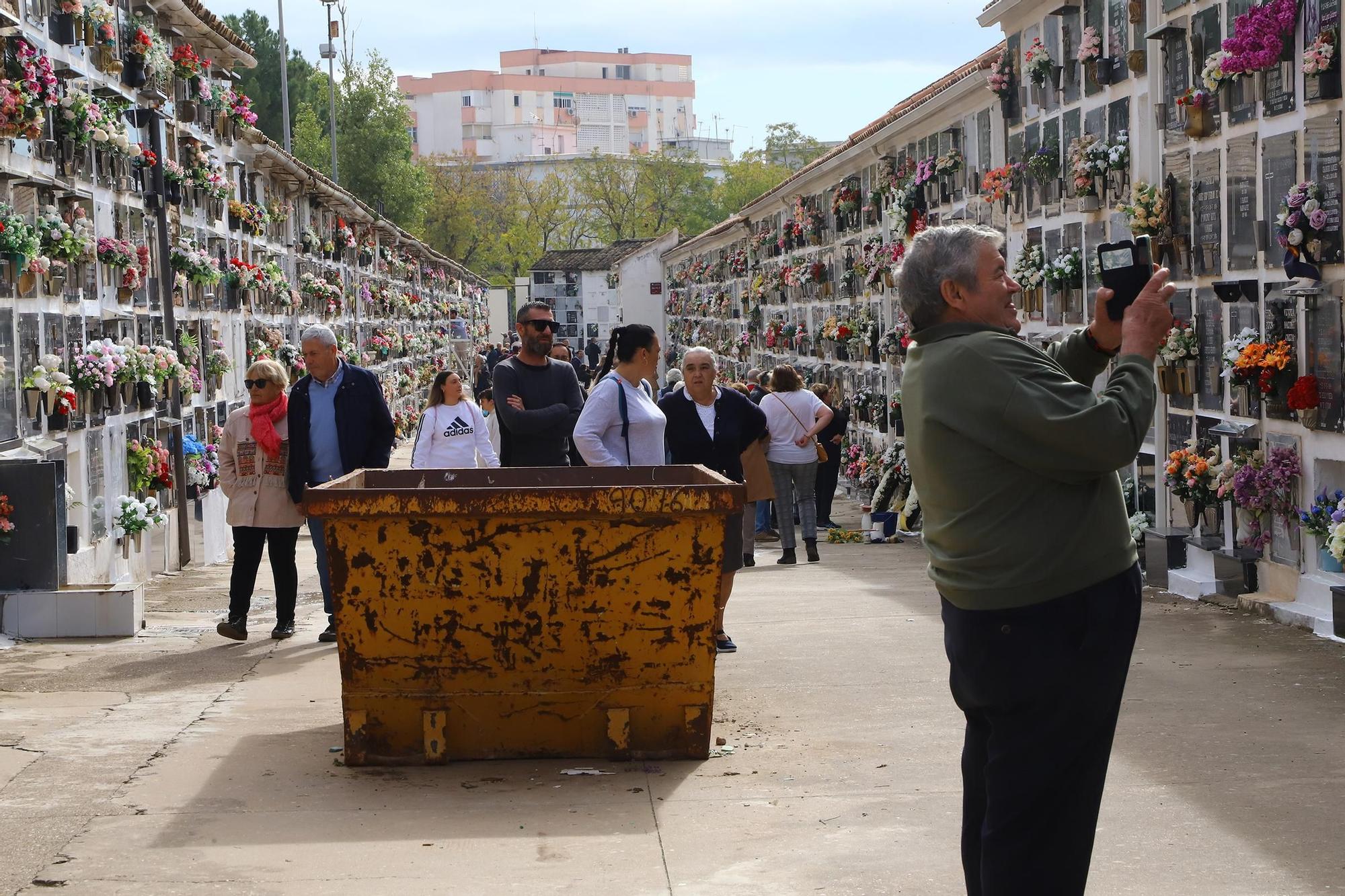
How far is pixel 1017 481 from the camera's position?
3123 mm

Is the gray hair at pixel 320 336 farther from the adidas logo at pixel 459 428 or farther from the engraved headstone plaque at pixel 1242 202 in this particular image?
the engraved headstone plaque at pixel 1242 202

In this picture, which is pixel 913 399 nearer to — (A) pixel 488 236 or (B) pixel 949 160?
(B) pixel 949 160

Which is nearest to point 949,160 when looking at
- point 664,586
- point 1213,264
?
point 1213,264

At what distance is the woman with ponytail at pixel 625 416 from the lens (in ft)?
23.1

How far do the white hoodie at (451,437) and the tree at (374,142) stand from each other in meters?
40.2

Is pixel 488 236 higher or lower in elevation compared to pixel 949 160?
higher

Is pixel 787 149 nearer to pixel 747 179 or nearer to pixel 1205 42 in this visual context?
pixel 747 179

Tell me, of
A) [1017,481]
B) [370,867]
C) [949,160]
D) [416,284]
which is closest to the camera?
[1017,481]

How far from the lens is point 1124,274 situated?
3.29 metres

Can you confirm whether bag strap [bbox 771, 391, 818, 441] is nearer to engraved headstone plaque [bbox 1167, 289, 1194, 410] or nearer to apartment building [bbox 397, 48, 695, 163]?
engraved headstone plaque [bbox 1167, 289, 1194, 410]

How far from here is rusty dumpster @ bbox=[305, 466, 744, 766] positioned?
5.27 metres

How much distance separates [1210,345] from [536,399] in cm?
458

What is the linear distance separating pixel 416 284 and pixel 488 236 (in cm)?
3560

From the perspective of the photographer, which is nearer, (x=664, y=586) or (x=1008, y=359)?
(x=1008, y=359)
